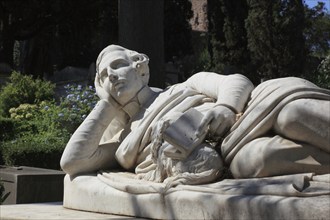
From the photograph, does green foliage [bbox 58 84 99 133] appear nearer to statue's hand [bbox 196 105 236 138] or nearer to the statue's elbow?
the statue's elbow

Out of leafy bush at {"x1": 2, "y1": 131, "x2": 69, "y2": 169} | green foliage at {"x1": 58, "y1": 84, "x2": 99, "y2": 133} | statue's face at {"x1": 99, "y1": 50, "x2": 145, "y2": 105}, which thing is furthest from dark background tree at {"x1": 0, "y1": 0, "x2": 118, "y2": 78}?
statue's face at {"x1": 99, "y1": 50, "x2": 145, "y2": 105}

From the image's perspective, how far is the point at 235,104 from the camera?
4.62 m

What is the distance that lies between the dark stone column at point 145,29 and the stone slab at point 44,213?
500cm

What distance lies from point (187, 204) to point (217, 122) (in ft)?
2.09

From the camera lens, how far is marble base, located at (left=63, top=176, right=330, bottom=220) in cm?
363

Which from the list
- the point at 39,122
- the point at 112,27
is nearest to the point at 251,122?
the point at 39,122

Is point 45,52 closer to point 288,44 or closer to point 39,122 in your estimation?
point 288,44

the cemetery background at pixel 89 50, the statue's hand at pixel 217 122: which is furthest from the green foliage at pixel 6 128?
the statue's hand at pixel 217 122

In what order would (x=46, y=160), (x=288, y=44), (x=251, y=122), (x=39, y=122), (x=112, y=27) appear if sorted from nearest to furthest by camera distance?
(x=251, y=122)
(x=46, y=160)
(x=39, y=122)
(x=288, y=44)
(x=112, y=27)

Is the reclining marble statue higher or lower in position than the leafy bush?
higher

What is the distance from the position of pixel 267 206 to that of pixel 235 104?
3.44ft

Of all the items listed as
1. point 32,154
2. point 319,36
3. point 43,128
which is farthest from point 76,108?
point 319,36

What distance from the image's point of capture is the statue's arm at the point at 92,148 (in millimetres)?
5203

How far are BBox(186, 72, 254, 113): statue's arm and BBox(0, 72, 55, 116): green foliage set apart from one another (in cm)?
992
